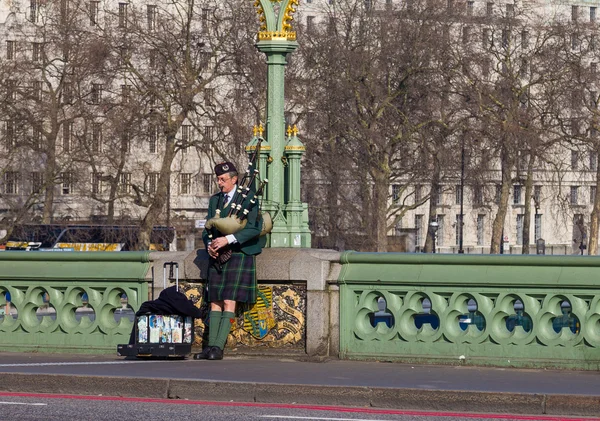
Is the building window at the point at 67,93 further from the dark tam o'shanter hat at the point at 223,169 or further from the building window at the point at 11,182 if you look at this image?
the dark tam o'shanter hat at the point at 223,169

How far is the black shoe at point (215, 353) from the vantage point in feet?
45.1

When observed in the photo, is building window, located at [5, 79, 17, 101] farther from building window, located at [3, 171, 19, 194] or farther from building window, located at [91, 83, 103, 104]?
building window, located at [3, 171, 19, 194]

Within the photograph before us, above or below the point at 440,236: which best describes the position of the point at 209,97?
above

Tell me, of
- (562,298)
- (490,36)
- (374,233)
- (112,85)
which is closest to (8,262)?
(562,298)

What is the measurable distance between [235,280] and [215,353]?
0.68 metres

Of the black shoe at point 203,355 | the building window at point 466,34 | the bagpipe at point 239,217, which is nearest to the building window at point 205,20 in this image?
the building window at point 466,34

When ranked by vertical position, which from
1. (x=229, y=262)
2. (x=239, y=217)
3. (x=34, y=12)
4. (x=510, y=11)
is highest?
(x=510, y=11)

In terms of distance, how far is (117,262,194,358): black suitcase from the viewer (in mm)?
13781

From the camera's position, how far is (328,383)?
464 inches

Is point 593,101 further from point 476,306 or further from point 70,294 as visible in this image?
point 476,306

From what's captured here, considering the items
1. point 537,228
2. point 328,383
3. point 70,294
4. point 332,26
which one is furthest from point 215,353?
point 537,228

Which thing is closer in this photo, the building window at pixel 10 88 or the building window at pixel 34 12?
the building window at pixel 10 88

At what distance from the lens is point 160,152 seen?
182 ft

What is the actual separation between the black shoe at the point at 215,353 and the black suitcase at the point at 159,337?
9.1 inches
